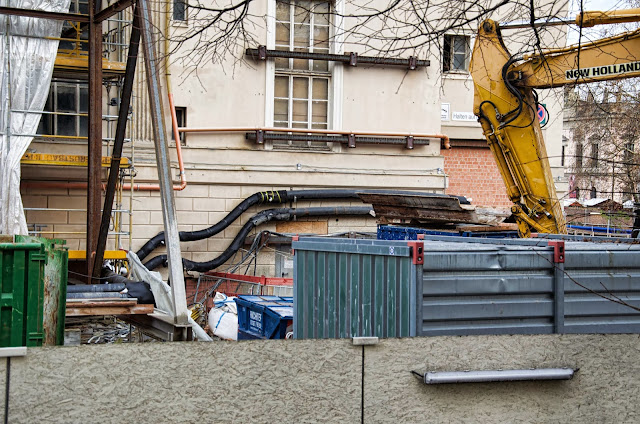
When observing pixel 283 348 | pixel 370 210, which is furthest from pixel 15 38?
pixel 283 348

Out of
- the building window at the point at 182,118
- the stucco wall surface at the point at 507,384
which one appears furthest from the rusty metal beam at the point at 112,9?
the stucco wall surface at the point at 507,384

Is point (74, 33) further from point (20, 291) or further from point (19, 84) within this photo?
point (20, 291)

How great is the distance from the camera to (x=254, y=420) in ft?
17.9

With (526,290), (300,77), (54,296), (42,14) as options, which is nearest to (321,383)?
(526,290)

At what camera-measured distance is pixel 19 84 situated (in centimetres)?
1677

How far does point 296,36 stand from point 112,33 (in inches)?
185

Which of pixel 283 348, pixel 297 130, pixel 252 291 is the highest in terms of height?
pixel 297 130

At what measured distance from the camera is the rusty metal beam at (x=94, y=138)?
14.3 m

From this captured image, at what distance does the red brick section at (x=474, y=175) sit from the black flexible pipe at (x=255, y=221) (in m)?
4.35

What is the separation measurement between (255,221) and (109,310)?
9.95m

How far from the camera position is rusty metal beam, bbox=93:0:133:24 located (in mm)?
12664

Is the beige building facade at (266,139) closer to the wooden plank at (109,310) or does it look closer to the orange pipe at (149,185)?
the orange pipe at (149,185)

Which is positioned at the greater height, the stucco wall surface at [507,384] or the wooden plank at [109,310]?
the stucco wall surface at [507,384]

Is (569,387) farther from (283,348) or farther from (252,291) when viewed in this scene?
(252,291)
